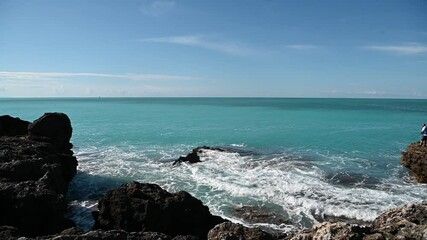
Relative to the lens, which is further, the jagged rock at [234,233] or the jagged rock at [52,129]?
the jagged rock at [52,129]

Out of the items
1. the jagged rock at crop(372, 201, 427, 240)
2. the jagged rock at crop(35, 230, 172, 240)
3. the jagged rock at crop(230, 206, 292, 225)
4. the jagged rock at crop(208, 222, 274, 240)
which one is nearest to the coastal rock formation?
the jagged rock at crop(35, 230, 172, 240)

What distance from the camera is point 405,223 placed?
22.5 feet

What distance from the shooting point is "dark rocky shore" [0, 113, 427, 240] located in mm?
6605

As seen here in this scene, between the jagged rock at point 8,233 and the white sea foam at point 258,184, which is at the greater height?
the jagged rock at point 8,233

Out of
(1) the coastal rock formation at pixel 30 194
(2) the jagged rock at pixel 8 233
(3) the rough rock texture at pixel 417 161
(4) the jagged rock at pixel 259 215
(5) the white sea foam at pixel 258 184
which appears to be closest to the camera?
(2) the jagged rock at pixel 8 233

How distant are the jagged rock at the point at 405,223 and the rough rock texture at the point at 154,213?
5887 mm

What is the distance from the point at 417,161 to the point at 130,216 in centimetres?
2314

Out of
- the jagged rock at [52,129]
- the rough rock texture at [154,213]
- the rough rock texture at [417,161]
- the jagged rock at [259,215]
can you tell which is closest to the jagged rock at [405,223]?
the rough rock texture at [154,213]

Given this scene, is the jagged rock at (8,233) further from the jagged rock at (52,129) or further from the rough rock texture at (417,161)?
the rough rock texture at (417,161)

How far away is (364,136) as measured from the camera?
45562mm

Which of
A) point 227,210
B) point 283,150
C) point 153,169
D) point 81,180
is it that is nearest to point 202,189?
point 227,210

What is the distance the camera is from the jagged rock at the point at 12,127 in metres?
24.4

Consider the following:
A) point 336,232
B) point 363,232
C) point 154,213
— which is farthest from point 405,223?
point 154,213

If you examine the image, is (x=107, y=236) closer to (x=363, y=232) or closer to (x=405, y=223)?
(x=363, y=232)
